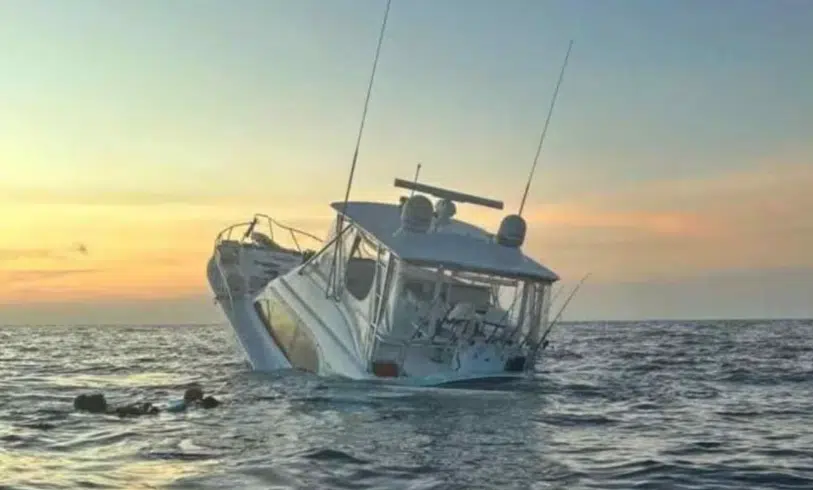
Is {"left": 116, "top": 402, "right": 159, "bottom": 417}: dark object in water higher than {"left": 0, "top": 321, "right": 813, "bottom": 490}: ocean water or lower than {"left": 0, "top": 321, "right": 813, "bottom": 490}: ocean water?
lower

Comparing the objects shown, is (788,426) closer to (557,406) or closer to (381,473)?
(557,406)

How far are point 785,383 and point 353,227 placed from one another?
12.2 m

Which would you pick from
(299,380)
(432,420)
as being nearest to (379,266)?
(299,380)

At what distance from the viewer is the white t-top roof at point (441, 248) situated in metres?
20.3

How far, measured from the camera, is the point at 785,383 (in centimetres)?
2459

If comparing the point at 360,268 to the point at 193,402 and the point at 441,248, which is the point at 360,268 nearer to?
the point at 441,248

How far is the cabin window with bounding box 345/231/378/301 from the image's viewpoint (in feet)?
74.5

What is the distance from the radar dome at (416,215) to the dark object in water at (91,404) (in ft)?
24.7

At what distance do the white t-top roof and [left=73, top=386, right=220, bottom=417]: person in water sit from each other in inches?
205

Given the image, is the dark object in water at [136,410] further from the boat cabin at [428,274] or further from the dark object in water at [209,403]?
the boat cabin at [428,274]

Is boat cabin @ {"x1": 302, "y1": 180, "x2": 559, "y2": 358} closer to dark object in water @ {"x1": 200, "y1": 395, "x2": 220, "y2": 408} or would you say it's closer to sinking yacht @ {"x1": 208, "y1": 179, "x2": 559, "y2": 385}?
sinking yacht @ {"x1": 208, "y1": 179, "x2": 559, "y2": 385}

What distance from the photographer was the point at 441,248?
20.7 metres

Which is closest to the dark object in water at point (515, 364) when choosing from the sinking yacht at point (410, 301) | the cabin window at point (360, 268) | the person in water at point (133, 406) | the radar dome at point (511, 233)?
the sinking yacht at point (410, 301)

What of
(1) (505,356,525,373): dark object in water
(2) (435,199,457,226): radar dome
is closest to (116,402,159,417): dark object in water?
(1) (505,356,525,373): dark object in water
